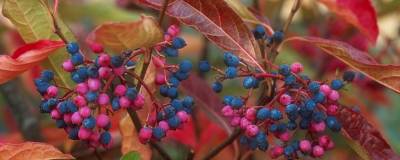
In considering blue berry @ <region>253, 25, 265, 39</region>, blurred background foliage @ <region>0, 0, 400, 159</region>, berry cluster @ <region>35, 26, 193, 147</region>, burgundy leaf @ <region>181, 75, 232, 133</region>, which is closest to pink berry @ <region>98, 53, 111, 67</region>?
berry cluster @ <region>35, 26, 193, 147</region>

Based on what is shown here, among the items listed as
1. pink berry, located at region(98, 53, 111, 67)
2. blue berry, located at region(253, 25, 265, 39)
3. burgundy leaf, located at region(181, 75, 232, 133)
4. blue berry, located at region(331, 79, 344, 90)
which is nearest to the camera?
pink berry, located at region(98, 53, 111, 67)

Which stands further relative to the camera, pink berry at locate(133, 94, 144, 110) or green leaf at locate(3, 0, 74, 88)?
green leaf at locate(3, 0, 74, 88)

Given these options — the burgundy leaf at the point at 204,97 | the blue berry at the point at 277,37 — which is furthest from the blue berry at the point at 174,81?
the burgundy leaf at the point at 204,97

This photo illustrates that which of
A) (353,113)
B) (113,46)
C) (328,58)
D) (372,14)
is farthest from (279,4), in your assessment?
(113,46)

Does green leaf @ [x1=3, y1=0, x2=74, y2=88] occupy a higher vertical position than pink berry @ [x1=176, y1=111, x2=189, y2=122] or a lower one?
higher

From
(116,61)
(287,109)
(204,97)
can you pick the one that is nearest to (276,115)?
(287,109)

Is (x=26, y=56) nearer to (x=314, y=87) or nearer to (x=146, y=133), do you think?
(x=146, y=133)

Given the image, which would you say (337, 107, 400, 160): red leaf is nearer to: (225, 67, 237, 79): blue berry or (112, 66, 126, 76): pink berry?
(225, 67, 237, 79): blue berry

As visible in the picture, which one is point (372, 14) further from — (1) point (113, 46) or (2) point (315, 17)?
(2) point (315, 17)
